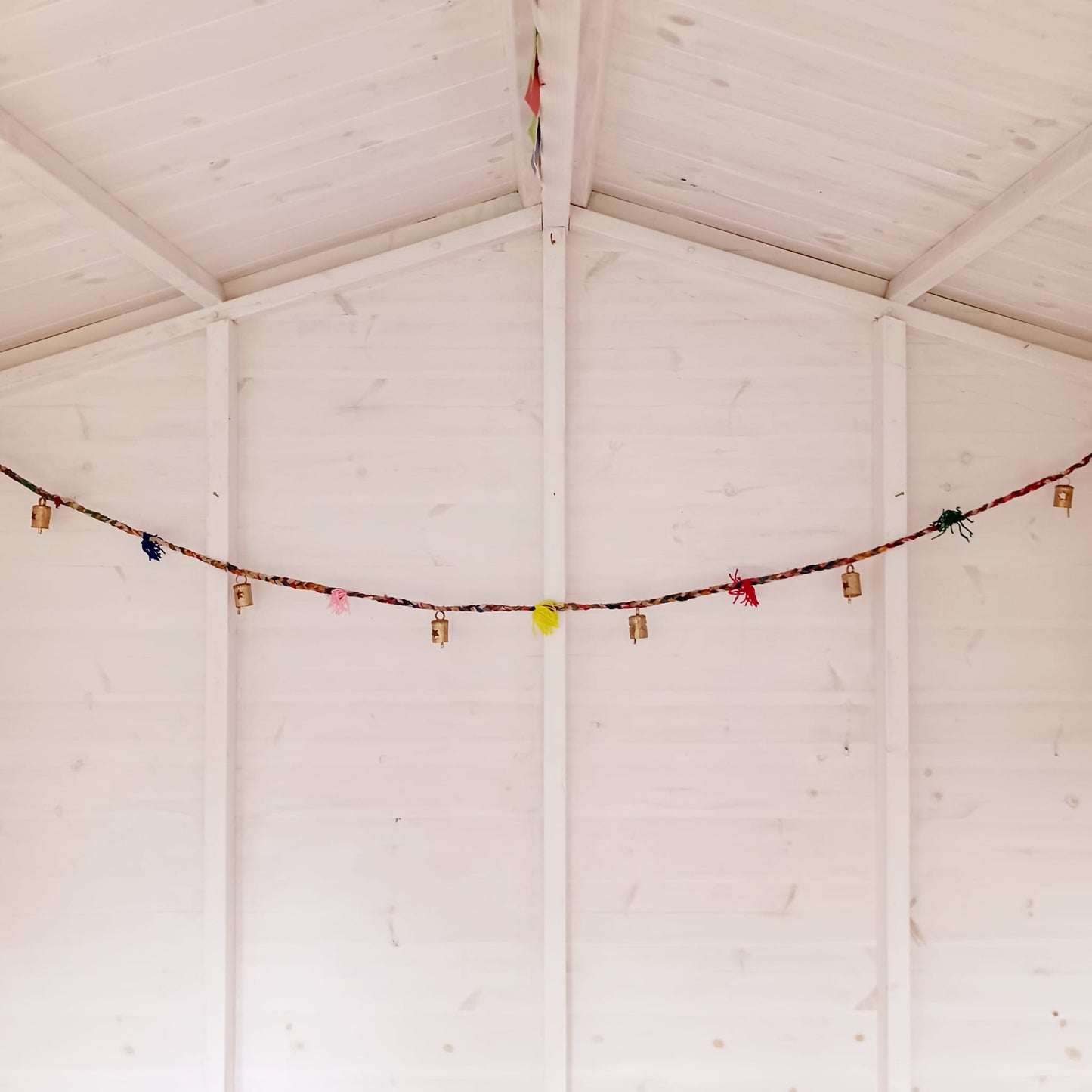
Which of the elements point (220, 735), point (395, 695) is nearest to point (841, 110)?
point (395, 695)

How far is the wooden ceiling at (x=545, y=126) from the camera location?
1177mm

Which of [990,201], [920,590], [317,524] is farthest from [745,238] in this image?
[317,524]

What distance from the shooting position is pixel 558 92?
4.41 feet

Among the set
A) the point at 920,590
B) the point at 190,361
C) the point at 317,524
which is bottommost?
the point at 920,590

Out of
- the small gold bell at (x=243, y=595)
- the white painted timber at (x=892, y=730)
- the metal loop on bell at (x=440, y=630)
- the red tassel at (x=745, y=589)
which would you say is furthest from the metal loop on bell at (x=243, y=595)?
the white painted timber at (x=892, y=730)

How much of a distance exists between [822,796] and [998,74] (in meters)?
1.56

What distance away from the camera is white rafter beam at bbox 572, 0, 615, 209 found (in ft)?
4.28

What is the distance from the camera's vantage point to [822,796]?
6.40 ft

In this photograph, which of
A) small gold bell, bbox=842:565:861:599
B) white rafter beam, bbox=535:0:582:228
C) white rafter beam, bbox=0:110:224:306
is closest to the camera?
white rafter beam, bbox=535:0:582:228

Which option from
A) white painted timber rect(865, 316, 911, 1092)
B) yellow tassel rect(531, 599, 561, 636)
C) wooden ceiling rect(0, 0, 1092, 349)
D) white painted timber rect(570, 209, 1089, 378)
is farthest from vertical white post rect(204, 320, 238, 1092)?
white painted timber rect(865, 316, 911, 1092)

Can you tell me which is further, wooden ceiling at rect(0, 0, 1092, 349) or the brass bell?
the brass bell

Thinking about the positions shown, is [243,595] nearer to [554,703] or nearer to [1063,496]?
[554,703]

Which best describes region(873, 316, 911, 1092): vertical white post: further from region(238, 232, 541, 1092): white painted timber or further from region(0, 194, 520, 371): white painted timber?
region(0, 194, 520, 371): white painted timber

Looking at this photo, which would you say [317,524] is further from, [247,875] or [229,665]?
[247,875]
